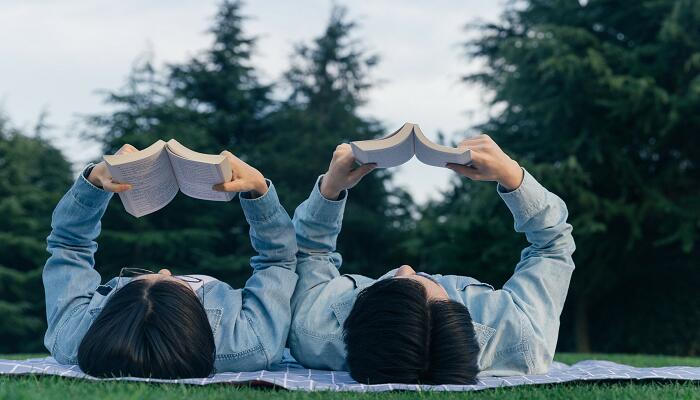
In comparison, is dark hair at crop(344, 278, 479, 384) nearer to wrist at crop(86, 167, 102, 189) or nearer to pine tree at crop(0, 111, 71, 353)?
wrist at crop(86, 167, 102, 189)

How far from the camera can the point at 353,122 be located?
57.7 feet

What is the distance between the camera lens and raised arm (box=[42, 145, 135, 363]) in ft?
10.3

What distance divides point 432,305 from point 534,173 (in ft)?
30.2

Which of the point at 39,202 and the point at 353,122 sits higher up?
the point at 353,122

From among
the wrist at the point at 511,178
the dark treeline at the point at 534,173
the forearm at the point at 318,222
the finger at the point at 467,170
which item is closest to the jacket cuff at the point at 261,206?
the forearm at the point at 318,222

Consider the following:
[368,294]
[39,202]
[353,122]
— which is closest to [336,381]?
[368,294]

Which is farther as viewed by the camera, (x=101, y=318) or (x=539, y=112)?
(x=539, y=112)

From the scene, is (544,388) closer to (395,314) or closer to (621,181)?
(395,314)

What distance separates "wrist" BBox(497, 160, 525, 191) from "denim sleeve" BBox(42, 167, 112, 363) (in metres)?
1.64

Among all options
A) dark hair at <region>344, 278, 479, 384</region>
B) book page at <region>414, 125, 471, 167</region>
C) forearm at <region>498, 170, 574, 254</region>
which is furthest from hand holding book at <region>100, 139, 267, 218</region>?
forearm at <region>498, 170, 574, 254</region>

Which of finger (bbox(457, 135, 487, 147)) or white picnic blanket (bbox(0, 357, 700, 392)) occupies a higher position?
finger (bbox(457, 135, 487, 147))

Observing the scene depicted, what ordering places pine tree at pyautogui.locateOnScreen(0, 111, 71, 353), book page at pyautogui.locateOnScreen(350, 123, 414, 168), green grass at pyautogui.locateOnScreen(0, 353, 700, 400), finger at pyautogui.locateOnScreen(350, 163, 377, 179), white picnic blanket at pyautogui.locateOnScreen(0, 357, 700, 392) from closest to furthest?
green grass at pyautogui.locateOnScreen(0, 353, 700, 400) → white picnic blanket at pyautogui.locateOnScreen(0, 357, 700, 392) → book page at pyautogui.locateOnScreen(350, 123, 414, 168) → finger at pyautogui.locateOnScreen(350, 163, 377, 179) → pine tree at pyautogui.locateOnScreen(0, 111, 71, 353)

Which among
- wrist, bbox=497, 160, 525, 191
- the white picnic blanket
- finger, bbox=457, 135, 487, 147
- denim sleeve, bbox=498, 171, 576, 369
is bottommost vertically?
the white picnic blanket

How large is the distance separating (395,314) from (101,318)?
1.06 metres
